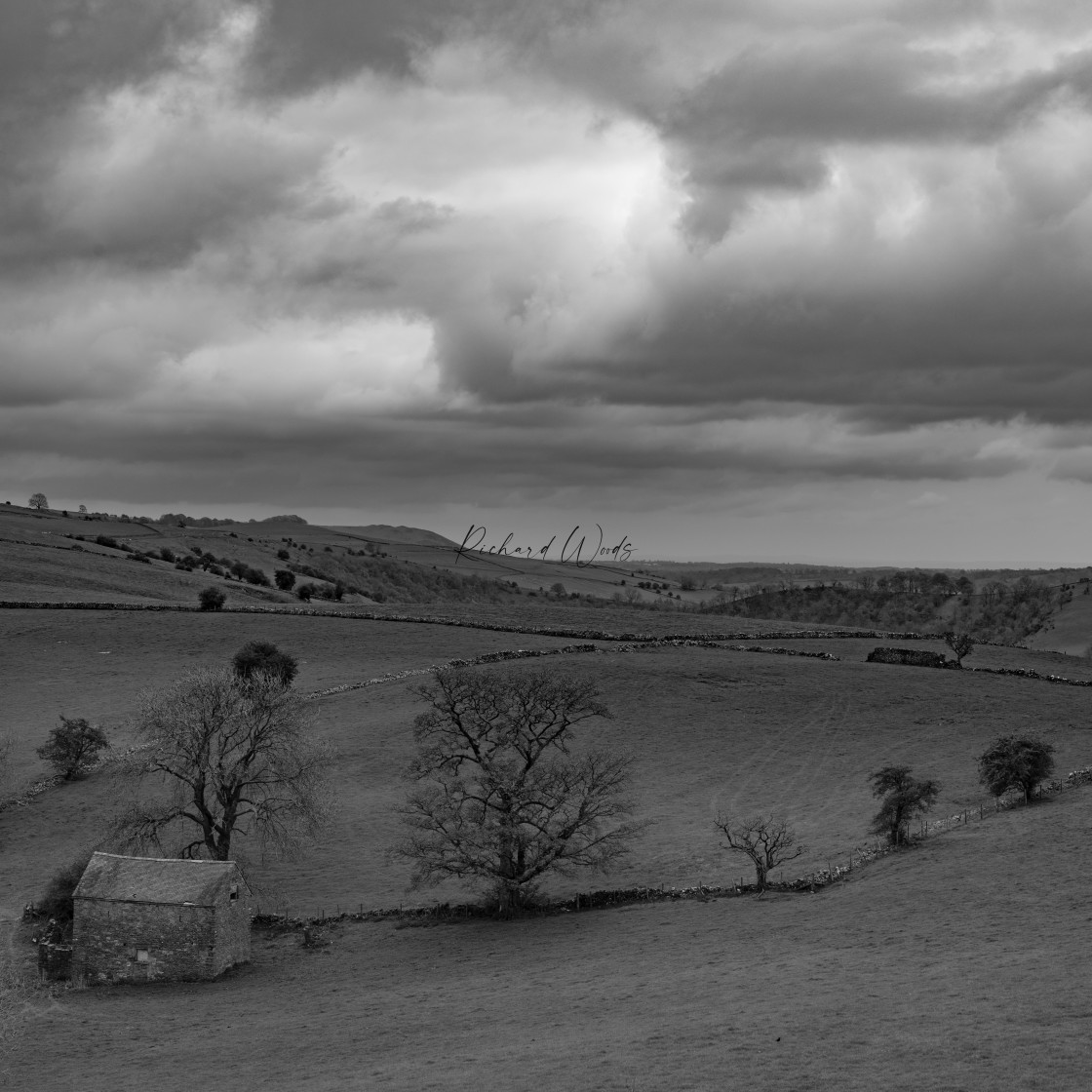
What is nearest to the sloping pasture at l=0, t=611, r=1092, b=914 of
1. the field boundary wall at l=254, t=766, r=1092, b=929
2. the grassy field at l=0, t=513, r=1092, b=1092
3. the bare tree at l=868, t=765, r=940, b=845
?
the grassy field at l=0, t=513, r=1092, b=1092

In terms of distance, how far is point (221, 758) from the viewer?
2164 inches

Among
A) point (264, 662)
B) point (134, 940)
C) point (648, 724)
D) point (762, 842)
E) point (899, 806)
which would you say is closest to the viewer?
point (134, 940)

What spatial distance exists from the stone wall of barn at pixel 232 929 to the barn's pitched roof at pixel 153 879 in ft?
2.16

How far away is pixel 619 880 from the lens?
51.8m

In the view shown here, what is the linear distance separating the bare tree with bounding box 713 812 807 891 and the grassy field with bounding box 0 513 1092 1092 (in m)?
0.99

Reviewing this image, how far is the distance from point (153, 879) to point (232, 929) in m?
3.42

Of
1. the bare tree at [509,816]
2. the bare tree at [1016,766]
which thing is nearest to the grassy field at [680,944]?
the bare tree at [1016,766]

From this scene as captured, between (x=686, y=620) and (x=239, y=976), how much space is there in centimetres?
8470

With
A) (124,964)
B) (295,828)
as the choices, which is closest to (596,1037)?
(124,964)

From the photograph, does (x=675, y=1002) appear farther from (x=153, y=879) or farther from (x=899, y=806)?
(x=153, y=879)

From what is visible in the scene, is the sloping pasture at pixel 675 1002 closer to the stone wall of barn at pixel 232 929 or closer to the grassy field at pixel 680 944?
the grassy field at pixel 680 944

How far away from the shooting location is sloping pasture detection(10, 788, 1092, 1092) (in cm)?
2892

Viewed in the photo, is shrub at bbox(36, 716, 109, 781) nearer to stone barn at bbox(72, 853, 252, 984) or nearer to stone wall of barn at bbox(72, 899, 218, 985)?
stone barn at bbox(72, 853, 252, 984)

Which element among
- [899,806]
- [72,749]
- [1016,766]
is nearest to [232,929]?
[899,806]
